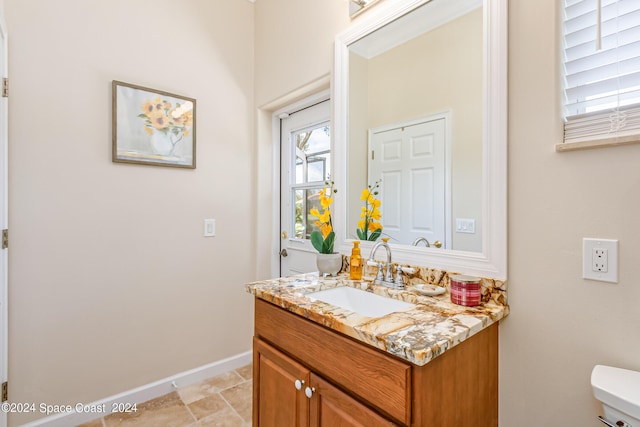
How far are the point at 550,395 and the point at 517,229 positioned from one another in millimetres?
525

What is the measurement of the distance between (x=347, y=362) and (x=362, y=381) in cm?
7

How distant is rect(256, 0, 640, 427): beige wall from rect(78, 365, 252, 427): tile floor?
1445 mm

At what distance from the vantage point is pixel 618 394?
73 centimetres

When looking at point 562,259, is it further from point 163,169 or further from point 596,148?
point 163,169

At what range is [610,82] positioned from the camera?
2.96ft

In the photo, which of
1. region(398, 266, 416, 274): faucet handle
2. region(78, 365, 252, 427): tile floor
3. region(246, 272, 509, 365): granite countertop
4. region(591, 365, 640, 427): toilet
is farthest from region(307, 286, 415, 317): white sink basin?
region(78, 365, 252, 427): tile floor

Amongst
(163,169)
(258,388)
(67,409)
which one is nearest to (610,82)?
(258,388)

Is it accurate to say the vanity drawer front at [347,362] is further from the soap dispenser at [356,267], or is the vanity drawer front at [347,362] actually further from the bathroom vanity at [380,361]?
the soap dispenser at [356,267]

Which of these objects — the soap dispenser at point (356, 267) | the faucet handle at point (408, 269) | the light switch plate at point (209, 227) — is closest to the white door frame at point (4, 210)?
the light switch plate at point (209, 227)

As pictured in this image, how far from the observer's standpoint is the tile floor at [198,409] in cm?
173

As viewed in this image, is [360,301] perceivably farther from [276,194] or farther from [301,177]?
[276,194]

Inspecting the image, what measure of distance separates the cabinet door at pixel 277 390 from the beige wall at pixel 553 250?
70cm

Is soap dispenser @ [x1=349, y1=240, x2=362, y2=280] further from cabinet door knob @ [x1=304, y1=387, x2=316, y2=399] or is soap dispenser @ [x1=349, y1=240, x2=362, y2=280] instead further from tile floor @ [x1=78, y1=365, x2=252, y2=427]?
tile floor @ [x1=78, y1=365, x2=252, y2=427]

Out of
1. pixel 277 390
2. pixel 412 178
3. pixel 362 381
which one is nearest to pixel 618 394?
pixel 362 381
